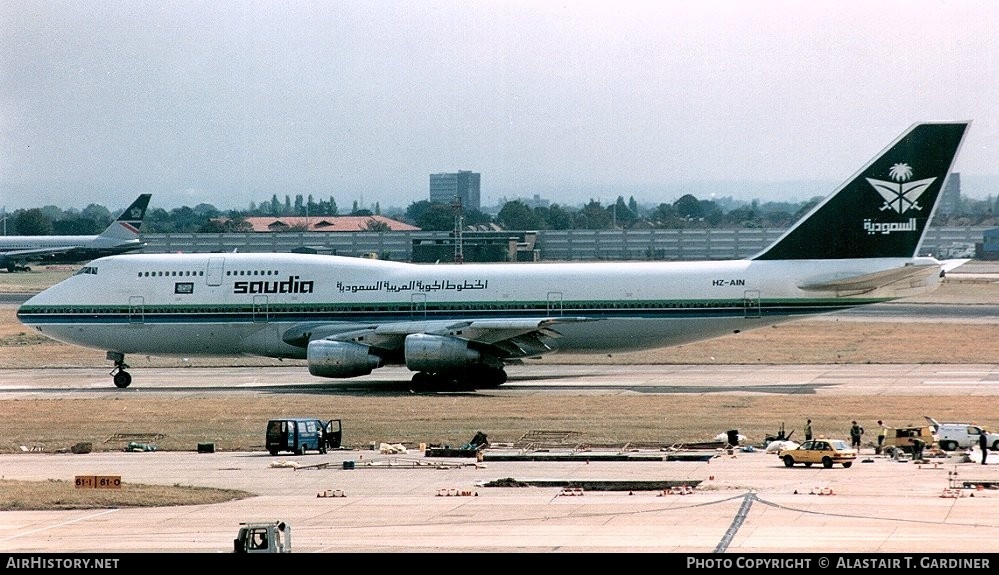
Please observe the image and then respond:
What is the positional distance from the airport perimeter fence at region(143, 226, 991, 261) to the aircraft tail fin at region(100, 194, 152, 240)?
26.8 feet

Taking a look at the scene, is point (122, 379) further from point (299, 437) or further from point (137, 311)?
point (299, 437)

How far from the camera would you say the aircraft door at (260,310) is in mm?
48938

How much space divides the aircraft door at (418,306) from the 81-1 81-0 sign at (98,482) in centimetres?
2029

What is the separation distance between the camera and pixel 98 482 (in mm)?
28891

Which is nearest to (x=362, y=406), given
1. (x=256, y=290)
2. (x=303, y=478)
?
(x=256, y=290)

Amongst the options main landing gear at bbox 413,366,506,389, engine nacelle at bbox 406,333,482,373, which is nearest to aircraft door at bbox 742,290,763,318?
main landing gear at bbox 413,366,506,389

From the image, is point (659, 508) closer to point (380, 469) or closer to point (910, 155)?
point (380, 469)

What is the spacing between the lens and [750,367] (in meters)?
52.6

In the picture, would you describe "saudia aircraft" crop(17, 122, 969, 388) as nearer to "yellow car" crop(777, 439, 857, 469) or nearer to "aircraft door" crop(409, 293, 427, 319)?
"aircraft door" crop(409, 293, 427, 319)

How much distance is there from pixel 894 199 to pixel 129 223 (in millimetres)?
90582

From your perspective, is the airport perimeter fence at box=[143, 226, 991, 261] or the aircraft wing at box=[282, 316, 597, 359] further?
the airport perimeter fence at box=[143, 226, 991, 261]

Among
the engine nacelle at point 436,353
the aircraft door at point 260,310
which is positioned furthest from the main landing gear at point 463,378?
the aircraft door at point 260,310

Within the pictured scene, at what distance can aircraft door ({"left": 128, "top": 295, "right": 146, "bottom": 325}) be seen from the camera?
4959 cm

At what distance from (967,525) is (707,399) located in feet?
64.4
